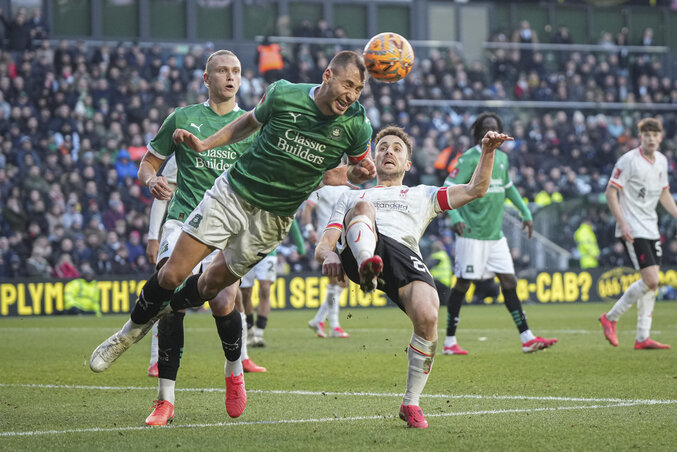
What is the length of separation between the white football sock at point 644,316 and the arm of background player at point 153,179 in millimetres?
6595

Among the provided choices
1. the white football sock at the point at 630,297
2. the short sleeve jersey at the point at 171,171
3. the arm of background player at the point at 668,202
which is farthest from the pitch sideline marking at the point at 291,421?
the arm of background player at the point at 668,202

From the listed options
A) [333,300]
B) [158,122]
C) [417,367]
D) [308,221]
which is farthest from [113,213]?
[417,367]

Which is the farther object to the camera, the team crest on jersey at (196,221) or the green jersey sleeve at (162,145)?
the green jersey sleeve at (162,145)

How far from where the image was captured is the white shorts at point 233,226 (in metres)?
6.11

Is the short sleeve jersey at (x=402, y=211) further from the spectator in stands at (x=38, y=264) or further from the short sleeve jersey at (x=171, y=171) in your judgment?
the spectator in stands at (x=38, y=264)

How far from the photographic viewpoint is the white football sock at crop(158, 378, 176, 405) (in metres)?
6.38

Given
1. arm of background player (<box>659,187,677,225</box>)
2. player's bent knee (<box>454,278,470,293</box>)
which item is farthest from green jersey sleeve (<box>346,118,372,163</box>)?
arm of background player (<box>659,187,677,225</box>)

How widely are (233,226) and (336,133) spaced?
87cm

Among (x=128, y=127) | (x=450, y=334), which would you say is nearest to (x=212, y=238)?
(x=450, y=334)

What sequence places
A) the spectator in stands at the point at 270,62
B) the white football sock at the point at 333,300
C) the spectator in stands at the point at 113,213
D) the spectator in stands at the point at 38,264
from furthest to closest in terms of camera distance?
1. the spectator in stands at the point at 270,62
2. the spectator in stands at the point at 113,213
3. the spectator in stands at the point at 38,264
4. the white football sock at the point at 333,300

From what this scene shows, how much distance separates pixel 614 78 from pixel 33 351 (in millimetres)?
24854

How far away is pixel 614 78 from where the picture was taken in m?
32.4

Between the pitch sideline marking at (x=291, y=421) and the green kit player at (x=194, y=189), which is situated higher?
the green kit player at (x=194, y=189)

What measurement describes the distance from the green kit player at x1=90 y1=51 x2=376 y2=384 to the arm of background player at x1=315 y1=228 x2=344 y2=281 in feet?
0.95
